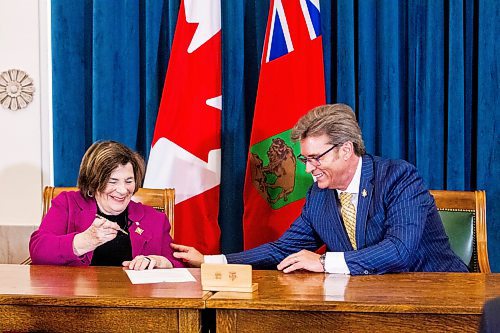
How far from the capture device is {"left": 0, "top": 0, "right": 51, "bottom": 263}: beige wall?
4.32m

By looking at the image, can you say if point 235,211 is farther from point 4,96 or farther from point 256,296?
point 256,296

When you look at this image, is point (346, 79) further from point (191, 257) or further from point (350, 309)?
point (350, 309)

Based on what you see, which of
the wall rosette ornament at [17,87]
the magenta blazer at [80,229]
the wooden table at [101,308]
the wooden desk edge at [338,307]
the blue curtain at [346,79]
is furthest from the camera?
the wall rosette ornament at [17,87]

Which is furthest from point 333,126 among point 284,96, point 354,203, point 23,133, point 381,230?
point 23,133

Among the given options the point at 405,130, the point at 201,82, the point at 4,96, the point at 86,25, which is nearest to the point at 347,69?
the point at 405,130

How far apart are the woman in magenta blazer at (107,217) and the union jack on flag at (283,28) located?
1049mm

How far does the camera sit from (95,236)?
291cm

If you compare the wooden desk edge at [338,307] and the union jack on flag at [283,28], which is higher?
the union jack on flag at [283,28]

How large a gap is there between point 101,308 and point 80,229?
3.03ft

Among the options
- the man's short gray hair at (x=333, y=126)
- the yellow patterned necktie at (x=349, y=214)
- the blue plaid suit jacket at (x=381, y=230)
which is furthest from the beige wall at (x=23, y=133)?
the yellow patterned necktie at (x=349, y=214)

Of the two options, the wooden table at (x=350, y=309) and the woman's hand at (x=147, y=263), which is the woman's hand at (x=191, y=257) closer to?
the woman's hand at (x=147, y=263)

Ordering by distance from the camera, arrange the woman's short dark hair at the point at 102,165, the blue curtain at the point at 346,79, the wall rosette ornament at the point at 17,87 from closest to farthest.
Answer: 1. the woman's short dark hair at the point at 102,165
2. the blue curtain at the point at 346,79
3. the wall rosette ornament at the point at 17,87

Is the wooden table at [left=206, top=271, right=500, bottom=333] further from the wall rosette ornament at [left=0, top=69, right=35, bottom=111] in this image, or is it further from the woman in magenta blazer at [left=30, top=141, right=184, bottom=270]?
the wall rosette ornament at [left=0, top=69, right=35, bottom=111]

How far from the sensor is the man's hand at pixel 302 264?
2762 mm
